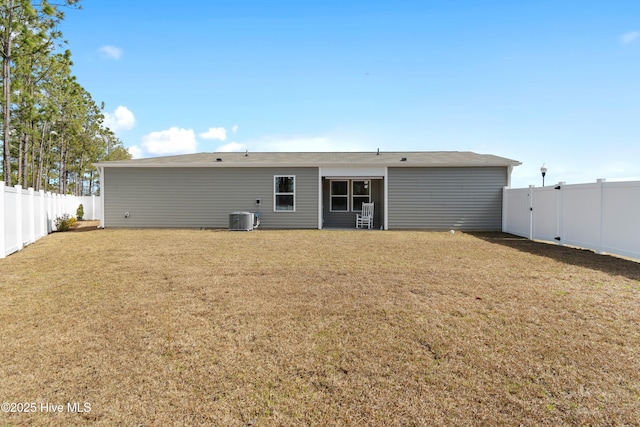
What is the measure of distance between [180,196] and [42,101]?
13.7 meters

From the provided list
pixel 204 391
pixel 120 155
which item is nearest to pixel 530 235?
pixel 204 391

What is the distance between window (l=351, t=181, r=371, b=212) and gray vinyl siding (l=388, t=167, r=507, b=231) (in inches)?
66.0

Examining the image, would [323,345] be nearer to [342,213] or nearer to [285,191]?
[285,191]

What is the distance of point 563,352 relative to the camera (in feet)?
8.89

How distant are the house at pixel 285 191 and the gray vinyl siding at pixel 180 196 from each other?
0.04 m

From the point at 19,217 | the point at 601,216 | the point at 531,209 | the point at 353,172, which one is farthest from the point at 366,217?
the point at 19,217

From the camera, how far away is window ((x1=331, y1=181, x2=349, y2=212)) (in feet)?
47.8

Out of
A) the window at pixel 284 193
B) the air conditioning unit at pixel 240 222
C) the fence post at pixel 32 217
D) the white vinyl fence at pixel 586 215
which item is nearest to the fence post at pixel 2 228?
the fence post at pixel 32 217

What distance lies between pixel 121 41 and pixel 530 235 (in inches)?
560

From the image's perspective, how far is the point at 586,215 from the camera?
308 inches

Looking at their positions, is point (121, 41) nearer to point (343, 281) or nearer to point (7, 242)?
point (7, 242)

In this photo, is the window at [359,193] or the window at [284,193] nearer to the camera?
the window at [284,193]

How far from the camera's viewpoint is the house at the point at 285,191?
12742 millimetres

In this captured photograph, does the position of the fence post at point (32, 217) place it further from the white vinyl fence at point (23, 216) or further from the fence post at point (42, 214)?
the fence post at point (42, 214)
